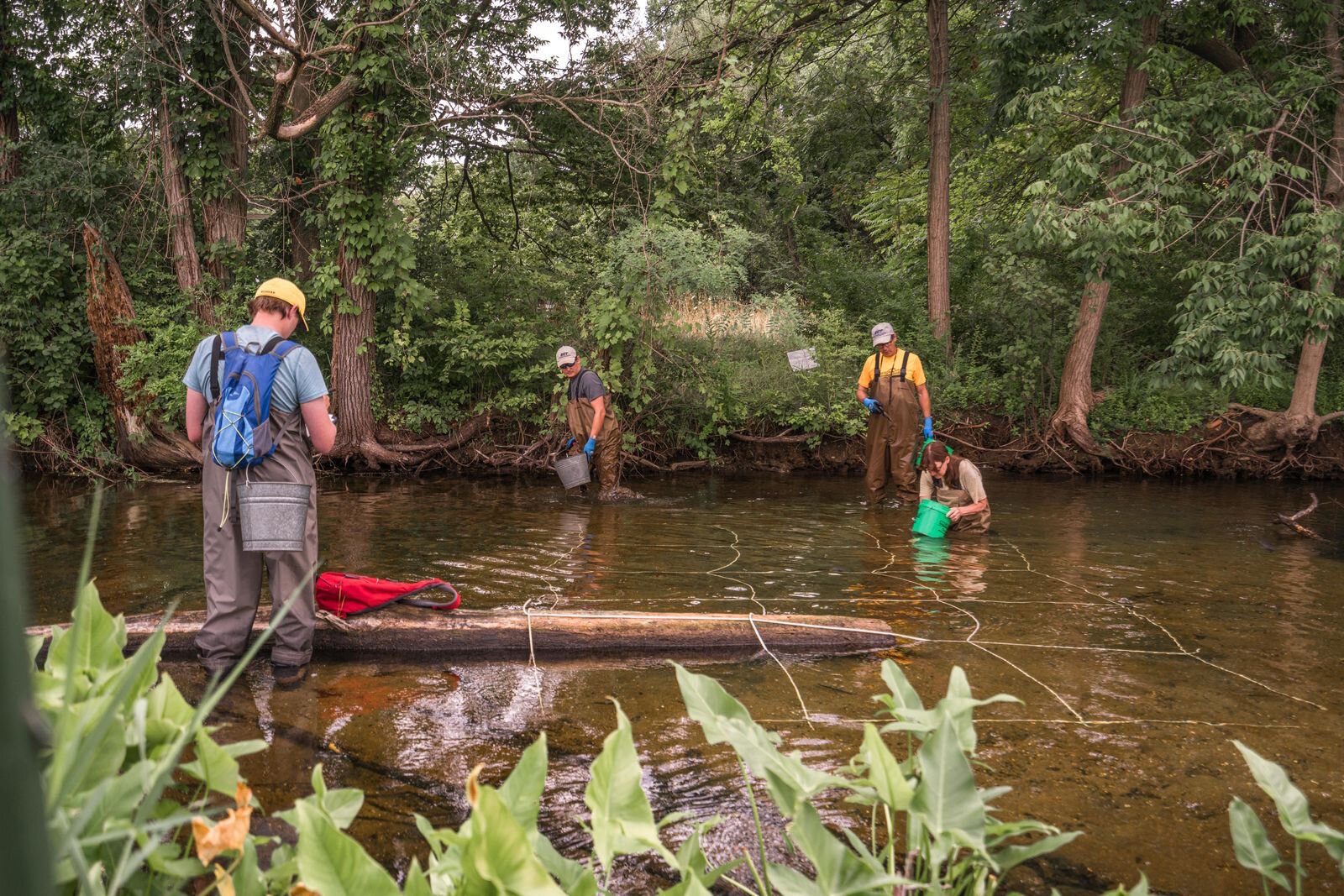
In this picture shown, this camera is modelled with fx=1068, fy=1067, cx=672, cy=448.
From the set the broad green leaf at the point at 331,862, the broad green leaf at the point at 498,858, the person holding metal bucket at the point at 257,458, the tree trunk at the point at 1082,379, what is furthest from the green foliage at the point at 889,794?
the tree trunk at the point at 1082,379

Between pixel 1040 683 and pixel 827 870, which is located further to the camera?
pixel 1040 683

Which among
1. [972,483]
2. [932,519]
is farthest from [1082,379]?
[932,519]

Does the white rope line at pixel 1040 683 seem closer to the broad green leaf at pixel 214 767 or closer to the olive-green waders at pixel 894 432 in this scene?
the broad green leaf at pixel 214 767

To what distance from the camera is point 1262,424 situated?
A: 637 inches

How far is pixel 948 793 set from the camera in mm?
2096

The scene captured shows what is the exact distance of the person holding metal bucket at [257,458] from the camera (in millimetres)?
5008

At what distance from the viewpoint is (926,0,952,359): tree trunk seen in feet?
56.5

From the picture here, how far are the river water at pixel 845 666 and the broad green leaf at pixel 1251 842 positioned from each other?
1278 millimetres

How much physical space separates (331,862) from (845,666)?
4255mm

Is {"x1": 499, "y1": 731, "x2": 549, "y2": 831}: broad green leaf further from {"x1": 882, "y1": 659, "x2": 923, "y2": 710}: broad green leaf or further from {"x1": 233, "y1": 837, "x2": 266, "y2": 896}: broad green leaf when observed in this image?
{"x1": 882, "y1": 659, "x2": 923, "y2": 710}: broad green leaf

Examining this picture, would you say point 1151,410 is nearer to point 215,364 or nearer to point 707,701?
point 215,364

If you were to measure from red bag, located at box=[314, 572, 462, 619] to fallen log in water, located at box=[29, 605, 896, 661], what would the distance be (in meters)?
0.05

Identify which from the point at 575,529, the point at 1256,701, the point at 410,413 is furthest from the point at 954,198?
the point at 1256,701

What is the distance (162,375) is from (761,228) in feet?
44.3
